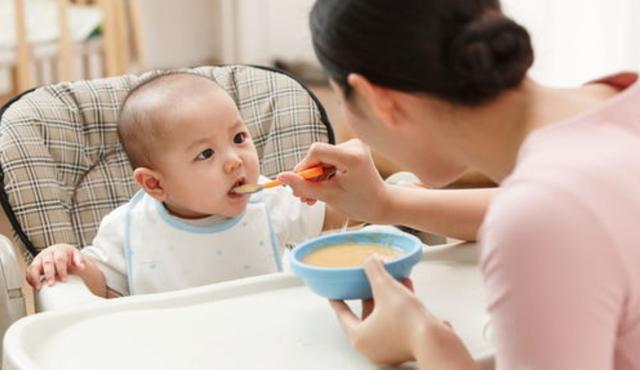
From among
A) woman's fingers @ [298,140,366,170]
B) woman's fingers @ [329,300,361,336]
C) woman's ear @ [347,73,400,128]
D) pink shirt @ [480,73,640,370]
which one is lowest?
woman's fingers @ [329,300,361,336]

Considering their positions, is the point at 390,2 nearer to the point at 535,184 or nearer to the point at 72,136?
the point at 535,184

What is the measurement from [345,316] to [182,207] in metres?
0.47

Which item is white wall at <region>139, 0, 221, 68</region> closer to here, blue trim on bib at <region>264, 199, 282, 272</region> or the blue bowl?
blue trim on bib at <region>264, 199, 282, 272</region>

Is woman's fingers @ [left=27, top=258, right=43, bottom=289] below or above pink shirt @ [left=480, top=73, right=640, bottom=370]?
below

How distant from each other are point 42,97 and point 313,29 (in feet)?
2.96

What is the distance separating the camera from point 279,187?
161cm

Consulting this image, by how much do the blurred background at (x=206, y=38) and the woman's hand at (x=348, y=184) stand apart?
111 centimetres

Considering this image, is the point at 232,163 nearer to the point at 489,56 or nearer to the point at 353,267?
the point at 353,267

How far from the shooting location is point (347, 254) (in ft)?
4.17

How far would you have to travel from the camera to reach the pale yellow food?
124cm

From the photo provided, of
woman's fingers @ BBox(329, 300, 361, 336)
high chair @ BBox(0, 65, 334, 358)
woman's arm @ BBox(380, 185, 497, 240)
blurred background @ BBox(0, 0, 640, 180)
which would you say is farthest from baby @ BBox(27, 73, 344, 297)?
blurred background @ BBox(0, 0, 640, 180)

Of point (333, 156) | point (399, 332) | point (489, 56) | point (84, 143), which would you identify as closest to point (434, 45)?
point (489, 56)

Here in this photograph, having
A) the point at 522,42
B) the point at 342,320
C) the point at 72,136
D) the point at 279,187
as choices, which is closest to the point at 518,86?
the point at 522,42

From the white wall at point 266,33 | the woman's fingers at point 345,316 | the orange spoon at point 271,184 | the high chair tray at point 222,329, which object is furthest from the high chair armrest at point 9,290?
the white wall at point 266,33
